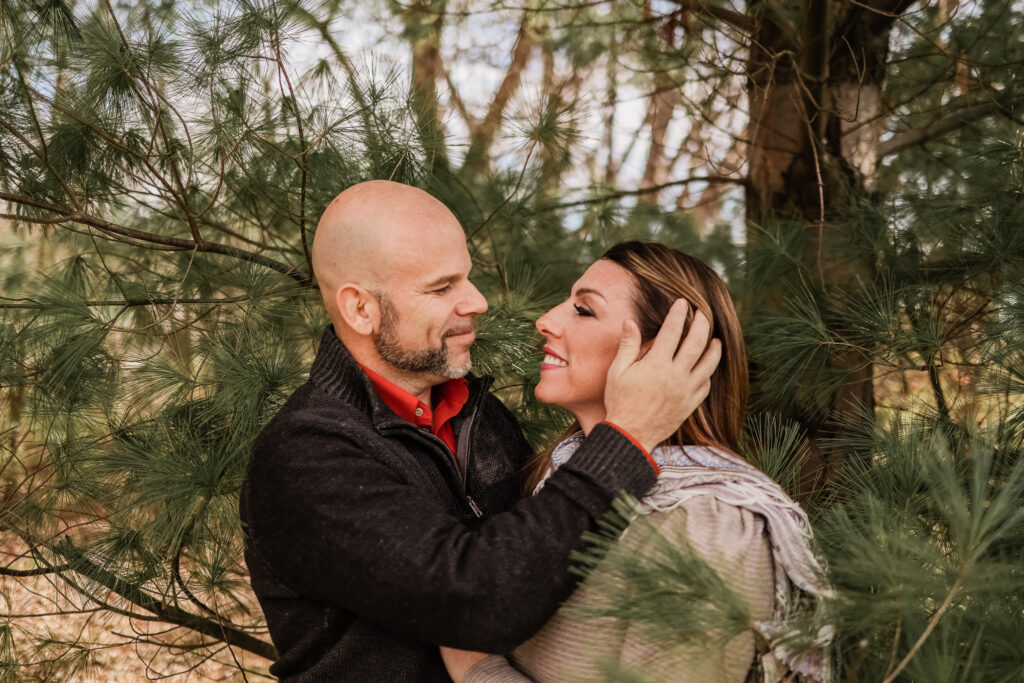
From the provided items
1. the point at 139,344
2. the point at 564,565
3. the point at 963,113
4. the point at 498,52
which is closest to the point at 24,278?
the point at 139,344

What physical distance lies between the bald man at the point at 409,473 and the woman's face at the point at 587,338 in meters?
0.08

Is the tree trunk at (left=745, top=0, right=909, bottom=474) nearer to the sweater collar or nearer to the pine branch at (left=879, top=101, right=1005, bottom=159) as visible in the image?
the pine branch at (left=879, top=101, right=1005, bottom=159)

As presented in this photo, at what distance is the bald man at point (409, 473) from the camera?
998mm

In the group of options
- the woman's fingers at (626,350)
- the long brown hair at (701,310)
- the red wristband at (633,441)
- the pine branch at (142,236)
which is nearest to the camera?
the red wristband at (633,441)

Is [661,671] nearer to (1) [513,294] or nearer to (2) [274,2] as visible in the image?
(1) [513,294]

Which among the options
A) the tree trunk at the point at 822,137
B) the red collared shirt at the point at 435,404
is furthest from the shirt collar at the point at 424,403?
the tree trunk at the point at 822,137

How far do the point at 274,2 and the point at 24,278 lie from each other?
6.79 ft

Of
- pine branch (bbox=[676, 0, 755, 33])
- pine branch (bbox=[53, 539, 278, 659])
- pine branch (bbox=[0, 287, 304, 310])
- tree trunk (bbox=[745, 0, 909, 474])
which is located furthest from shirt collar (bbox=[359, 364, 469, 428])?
pine branch (bbox=[676, 0, 755, 33])

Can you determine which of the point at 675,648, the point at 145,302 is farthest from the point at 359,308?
the point at 675,648

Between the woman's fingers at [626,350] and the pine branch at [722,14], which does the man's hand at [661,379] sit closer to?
the woman's fingers at [626,350]

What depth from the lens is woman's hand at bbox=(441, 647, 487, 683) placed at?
1.15 metres

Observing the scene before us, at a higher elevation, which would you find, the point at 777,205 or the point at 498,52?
the point at 498,52

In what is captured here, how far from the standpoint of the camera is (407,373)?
1354 mm

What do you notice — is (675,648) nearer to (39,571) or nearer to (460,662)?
(460,662)
